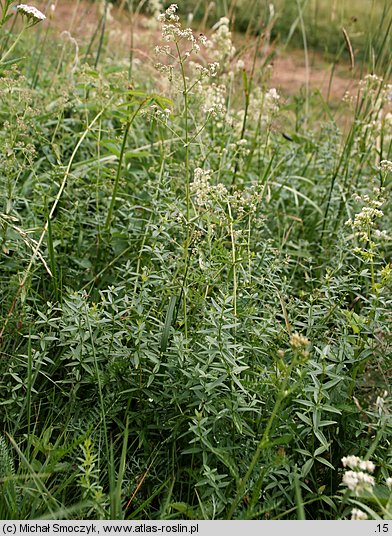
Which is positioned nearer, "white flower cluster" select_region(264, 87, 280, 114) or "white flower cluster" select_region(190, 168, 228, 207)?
"white flower cluster" select_region(190, 168, 228, 207)

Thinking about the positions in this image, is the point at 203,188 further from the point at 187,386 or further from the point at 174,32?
the point at 187,386

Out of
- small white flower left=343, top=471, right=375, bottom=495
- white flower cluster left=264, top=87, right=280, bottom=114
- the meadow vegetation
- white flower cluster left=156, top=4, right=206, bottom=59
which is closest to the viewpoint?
small white flower left=343, top=471, right=375, bottom=495

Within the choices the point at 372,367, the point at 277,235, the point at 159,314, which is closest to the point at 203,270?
the point at 159,314

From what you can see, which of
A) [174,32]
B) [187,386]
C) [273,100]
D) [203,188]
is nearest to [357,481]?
[187,386]

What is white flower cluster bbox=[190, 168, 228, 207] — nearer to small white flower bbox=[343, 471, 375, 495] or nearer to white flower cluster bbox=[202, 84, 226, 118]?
white flower cluster bbox=[202, 84, 226, 118]

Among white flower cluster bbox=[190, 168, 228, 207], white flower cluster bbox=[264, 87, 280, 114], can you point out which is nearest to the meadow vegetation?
white flower cluster bbox=[190, 168, 228, 207]

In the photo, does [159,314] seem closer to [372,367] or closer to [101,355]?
[101,355]

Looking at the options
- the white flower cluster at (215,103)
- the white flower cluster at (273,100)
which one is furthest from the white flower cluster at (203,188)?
the white flower cluster at (273,100)

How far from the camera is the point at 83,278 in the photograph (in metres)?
2.53

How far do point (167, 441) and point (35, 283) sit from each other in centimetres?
79

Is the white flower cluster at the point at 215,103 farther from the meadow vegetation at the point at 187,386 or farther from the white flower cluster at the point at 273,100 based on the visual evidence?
the white flower cluster at the point at 273,100

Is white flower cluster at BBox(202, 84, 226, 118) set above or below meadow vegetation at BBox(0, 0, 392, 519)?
above

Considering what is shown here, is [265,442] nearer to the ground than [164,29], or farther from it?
nearer to the ground

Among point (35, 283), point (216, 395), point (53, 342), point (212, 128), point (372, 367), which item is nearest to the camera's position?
point (216, 395)
